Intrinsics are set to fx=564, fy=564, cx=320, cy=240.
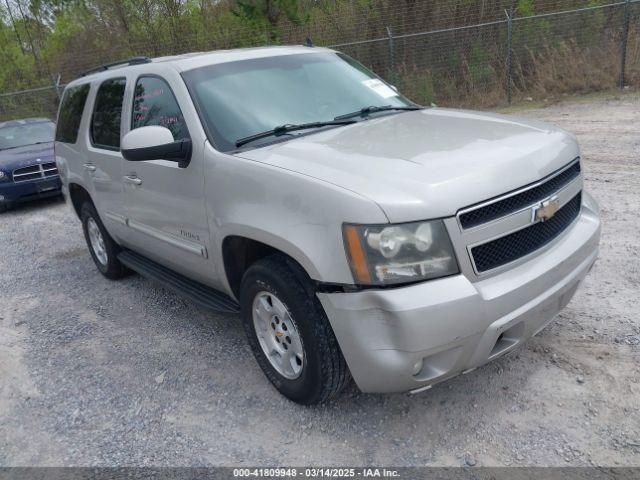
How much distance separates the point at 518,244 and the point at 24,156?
9071mm

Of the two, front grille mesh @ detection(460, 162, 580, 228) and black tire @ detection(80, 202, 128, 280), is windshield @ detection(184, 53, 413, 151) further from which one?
black tire @ detection(80, 202, 128, 280)

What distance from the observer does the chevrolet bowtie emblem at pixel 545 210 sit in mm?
2740

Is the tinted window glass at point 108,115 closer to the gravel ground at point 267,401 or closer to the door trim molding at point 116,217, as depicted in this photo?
the door trim molding at point 116,217

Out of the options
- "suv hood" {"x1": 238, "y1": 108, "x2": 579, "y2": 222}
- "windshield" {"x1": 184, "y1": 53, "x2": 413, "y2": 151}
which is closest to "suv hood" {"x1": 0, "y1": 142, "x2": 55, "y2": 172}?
Result: "windshield" {"x1": 184, "y1": 53, "x2": 413, "y2": 151}

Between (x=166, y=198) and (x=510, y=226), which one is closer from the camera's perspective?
(x=510, y=226)

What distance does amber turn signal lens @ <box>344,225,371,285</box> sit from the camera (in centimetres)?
245

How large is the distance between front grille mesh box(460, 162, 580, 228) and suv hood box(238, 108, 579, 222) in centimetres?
6

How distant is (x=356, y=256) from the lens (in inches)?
96.7

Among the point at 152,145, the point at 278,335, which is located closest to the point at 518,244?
the point at 278,335

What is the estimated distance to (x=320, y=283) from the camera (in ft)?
8.62

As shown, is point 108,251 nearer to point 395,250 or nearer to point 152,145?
point 152,145

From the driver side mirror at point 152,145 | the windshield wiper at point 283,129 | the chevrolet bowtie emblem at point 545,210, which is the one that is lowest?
the chevrolet bowtie emblem at point 545,210

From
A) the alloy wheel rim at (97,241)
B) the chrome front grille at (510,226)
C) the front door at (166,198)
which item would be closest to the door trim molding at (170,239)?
the front door at (166,198)

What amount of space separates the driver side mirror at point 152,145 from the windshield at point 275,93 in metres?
0.22
